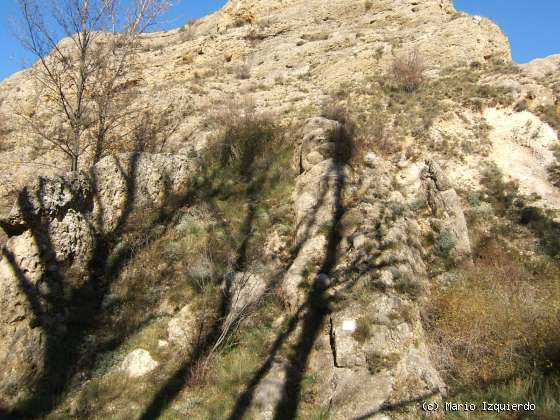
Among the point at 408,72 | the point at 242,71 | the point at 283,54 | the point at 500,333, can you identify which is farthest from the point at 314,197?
the point at 283,54

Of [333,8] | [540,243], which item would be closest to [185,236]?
[540,243]

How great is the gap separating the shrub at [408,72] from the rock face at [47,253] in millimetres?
9877

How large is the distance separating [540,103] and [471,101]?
1.94m

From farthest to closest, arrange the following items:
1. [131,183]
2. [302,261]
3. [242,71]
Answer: [242,71] < [131,183] < [302,261]

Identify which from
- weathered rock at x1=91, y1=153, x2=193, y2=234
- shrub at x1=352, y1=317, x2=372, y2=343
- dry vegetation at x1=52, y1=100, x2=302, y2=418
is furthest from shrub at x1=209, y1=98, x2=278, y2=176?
shrub at x1=352, y1=317, x2=372, y2=343

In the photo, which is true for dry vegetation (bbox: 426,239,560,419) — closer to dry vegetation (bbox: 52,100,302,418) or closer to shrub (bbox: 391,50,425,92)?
dry vegetation (bbox: 52,100,302,418)

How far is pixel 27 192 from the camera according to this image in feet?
18.9

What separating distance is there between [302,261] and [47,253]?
4330 millimetres

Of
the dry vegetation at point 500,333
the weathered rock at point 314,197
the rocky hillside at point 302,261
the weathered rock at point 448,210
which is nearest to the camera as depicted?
the dry vegetation at point 500,333

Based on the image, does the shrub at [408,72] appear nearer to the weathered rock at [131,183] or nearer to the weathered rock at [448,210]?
the weathered rock at [448,210]

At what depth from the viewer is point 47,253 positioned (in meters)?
5.83

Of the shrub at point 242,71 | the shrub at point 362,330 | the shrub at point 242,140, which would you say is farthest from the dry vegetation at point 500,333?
the shrub at point 242,71

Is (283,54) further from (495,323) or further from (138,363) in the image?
(138,363)

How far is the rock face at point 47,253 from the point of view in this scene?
501 cm
